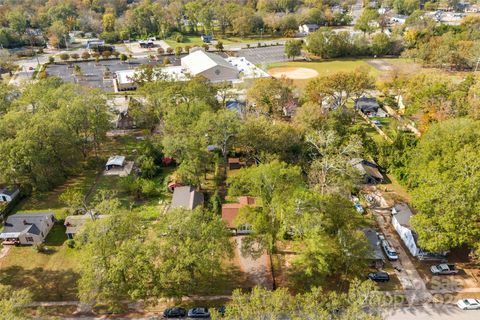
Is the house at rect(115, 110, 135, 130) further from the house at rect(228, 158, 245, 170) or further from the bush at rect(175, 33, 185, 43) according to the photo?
the bush at rect(175, 33, 185, 43)

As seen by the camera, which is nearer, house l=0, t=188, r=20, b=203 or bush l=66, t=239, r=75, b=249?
bush l=66, t=239, r=75, b=249

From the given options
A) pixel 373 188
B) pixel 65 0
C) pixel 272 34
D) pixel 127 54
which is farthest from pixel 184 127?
pixel 65 0

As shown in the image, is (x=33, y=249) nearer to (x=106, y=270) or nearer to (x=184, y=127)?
(x=106, y=270)

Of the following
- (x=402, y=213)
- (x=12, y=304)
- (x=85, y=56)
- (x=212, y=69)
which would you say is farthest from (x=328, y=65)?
(x=12, y=304)

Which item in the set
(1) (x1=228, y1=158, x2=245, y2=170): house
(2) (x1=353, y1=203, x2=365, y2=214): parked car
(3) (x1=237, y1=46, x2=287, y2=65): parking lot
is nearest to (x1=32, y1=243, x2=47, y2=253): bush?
(1) (x1=228, y1=158, x2=245, y2=170): house

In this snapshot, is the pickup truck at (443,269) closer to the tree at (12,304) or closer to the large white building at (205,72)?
the tree at (12,304)

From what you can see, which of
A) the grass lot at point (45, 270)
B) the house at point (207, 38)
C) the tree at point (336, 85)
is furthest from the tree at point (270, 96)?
the house at point (207, 38)
